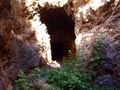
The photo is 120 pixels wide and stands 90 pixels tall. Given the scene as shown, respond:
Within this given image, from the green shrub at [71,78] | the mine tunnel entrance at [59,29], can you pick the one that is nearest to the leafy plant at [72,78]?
the green shrub at [71,78]

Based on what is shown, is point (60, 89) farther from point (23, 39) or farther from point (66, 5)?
point (66, 5)

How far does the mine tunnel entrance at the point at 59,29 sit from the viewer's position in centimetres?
1197

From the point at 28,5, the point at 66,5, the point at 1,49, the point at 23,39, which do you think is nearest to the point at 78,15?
the point at 66,5

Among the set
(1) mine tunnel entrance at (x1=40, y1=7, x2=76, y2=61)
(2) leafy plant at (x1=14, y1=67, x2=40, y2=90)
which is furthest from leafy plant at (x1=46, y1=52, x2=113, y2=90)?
(1) mine tunnel entrance at (x1=40, y1=7, x2=76, y2=61)

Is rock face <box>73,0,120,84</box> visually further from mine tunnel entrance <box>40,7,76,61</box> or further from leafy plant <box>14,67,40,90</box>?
leafy plant <box>14,67,40,90</box>

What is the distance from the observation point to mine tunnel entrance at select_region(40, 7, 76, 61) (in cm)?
1197

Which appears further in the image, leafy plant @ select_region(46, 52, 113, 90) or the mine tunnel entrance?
the mine tunnel entrance

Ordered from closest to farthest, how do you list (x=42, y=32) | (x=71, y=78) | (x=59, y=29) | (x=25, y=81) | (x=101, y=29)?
(x=25, y=81)
(x=71, y=78)
(x=101, y=29)
(x=42, y=32)
(x=59, y=29)

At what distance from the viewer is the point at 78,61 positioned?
8328 millimetres

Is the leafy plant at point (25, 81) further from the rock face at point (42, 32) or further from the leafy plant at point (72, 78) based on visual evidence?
the leafy plant at point (72, 78)

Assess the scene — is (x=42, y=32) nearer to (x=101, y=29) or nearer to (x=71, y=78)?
(x=101, y=29)

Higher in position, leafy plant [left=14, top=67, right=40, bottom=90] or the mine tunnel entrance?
the mine tunnel entrance

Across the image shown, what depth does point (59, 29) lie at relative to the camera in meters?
13.8

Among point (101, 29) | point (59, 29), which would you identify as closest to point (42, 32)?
point (101, 29)
